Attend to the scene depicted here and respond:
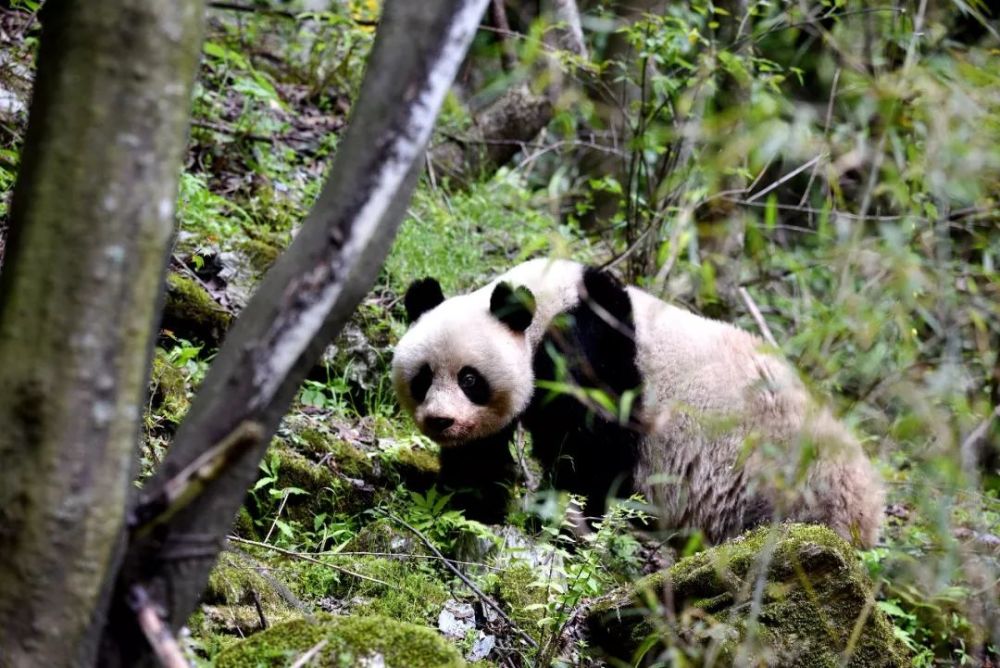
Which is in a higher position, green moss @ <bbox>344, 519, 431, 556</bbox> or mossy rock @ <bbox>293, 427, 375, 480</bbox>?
green moss @ <bbox>344, 519, 431, 556</bbox>

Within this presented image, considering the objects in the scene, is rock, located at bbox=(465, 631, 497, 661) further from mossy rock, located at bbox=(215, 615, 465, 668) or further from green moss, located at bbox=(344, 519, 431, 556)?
mossy rock, located at bbox=(215, 615, 465, 668)

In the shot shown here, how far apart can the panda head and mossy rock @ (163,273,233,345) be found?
3.63 feet

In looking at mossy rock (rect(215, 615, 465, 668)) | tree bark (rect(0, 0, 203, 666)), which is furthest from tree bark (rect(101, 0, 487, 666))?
mossy rock (rect(215, 615, 465, 668))

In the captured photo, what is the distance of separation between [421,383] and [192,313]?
4.68 ft

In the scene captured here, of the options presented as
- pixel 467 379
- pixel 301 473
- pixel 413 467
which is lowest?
pixel 413 467

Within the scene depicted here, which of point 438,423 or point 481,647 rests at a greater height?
point 438,423

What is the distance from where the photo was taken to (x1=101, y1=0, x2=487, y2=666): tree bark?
2029 mm

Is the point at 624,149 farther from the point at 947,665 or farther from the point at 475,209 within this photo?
the point at 947,665

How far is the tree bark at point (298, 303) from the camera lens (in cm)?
203

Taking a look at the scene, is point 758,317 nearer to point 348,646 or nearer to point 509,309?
point 348,646

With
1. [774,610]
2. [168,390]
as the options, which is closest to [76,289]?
[774,610]

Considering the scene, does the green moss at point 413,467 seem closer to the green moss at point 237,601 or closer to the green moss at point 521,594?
the green moss at point 521,594

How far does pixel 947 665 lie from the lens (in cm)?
550

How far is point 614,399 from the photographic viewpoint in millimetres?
5504
